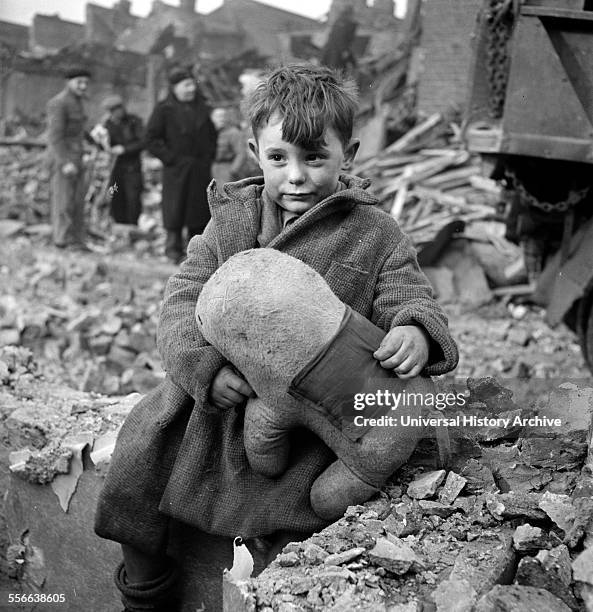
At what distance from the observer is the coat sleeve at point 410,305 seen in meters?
1.95

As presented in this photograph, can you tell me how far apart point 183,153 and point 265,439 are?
24.9 ft

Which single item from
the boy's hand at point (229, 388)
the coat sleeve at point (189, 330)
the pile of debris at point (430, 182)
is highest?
the coat sleeve at point (189, 330)

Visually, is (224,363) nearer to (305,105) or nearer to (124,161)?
(305,105)

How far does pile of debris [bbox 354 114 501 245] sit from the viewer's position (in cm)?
1016

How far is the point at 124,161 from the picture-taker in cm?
1072

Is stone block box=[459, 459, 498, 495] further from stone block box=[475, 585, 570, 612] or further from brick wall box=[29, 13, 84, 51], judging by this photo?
brick wall box=[29, 13, 84, 51]

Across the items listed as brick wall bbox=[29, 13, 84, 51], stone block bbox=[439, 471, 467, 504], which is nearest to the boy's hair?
stone block bbox=[439, 471, 467, 504]

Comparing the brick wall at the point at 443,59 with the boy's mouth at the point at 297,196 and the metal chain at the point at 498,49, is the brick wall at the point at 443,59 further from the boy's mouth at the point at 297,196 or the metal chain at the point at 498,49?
the boy's mouth at the point at 297,196

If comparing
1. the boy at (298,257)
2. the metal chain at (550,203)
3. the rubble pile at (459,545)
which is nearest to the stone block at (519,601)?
the rubble pile at (459,545)

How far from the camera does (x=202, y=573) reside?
8.38ft

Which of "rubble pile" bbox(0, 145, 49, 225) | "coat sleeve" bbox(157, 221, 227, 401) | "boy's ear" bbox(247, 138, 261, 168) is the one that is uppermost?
"boy's ear" bbox(247, 138, 261, 168)

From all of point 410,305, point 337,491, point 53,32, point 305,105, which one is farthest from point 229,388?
point 53,32

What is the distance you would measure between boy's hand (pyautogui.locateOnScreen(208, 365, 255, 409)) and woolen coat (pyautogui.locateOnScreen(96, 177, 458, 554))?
2 cm

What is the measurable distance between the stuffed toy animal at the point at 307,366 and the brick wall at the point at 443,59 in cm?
1297
